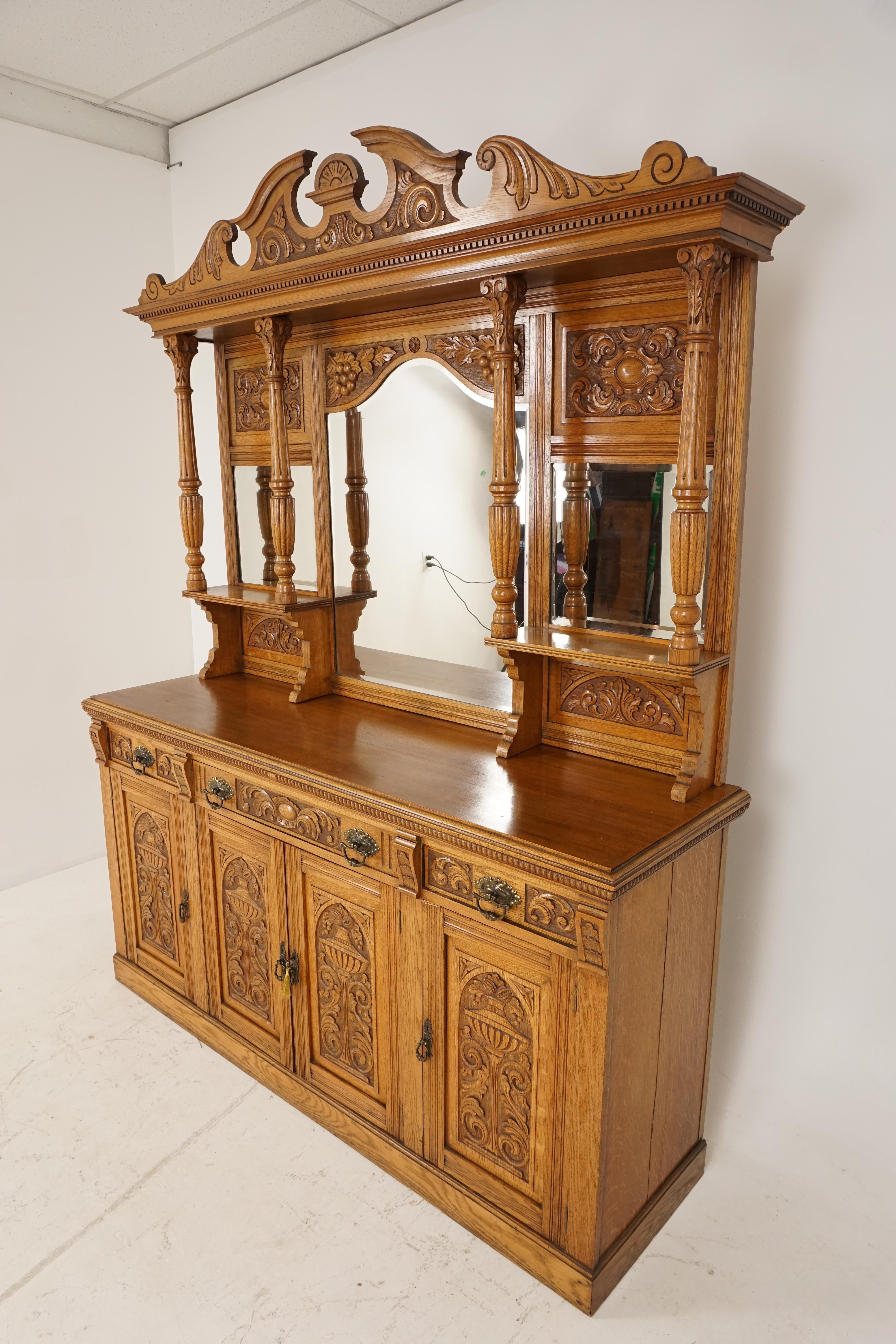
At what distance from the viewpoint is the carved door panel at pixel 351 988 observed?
2172 millimetres

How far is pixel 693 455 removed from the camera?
5.87 feet

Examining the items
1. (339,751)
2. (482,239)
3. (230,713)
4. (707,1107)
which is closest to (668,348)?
(482,239)

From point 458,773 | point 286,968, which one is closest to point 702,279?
point 458,773

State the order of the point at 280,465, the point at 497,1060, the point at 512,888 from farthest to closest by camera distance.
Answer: the point at 280,465, the point at 497,1060, the point at 512,888

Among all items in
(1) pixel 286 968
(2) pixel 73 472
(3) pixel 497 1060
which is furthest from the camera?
(2) pixel 73 472

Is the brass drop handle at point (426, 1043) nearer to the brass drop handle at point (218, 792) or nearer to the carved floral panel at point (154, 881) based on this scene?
the brass drop handle at point (218, 792)

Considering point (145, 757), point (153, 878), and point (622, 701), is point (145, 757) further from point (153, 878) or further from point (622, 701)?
point (622, 701)

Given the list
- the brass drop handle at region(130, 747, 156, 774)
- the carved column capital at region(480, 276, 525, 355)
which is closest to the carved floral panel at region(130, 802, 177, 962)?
the brass drop handle at region(130, 747, 156, 774)

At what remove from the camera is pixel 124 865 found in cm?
297

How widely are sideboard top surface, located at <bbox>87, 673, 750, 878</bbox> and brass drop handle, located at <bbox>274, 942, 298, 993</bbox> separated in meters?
0.53

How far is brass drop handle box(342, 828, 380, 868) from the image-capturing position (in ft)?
6.89

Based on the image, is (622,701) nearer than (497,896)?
No

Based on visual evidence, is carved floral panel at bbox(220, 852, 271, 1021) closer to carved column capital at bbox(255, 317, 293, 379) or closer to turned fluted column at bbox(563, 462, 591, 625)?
turned fluted column at bbox(563, 462, 591, 625)

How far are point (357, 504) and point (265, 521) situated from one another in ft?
1.52
